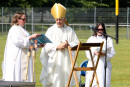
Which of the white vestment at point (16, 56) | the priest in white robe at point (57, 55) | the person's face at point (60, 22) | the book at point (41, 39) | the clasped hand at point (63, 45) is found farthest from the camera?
the priest in white robe at point (57, 55)

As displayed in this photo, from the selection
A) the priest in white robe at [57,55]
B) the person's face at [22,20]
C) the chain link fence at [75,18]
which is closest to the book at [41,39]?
the person's face at [22,20]

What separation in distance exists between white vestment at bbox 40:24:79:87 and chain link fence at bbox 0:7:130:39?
29.8 meters

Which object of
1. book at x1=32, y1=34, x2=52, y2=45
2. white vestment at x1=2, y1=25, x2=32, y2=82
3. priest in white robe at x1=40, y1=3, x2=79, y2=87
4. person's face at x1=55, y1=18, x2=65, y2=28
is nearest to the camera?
book at x1=32, y1=34, x2=52, y2=45

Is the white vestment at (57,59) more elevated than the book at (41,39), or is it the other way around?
the book at (41,39)

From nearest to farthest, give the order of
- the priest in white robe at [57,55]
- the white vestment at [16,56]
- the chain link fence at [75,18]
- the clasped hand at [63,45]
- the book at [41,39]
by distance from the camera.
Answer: the book at [41,39], the white vestment at [16,56], the clasped hand at [63,45], the priest in white robe at [57,55], the chain link fence at [75,18]

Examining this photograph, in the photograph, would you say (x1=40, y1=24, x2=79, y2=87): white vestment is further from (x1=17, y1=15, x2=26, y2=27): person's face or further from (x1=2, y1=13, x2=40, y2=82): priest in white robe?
(x1=17, y1=15, x2=26, y2=27): person's face

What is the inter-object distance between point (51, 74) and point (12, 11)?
102 feet

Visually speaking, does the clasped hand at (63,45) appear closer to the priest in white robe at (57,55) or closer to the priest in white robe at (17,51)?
the priest in white robe at (57,55)

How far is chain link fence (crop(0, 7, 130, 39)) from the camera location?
1633 inches

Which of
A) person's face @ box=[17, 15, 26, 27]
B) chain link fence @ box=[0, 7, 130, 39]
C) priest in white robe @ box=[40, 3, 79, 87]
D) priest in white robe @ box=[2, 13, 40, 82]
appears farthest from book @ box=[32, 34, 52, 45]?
chain link fence @ box=[0, 7, 130, 39]

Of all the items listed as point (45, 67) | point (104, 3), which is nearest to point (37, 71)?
point (45, 67)

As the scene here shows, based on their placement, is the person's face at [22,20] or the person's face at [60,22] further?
the person's face at [60,22]

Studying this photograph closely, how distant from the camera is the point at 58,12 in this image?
35.9 ft

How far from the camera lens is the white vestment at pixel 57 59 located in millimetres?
11188
